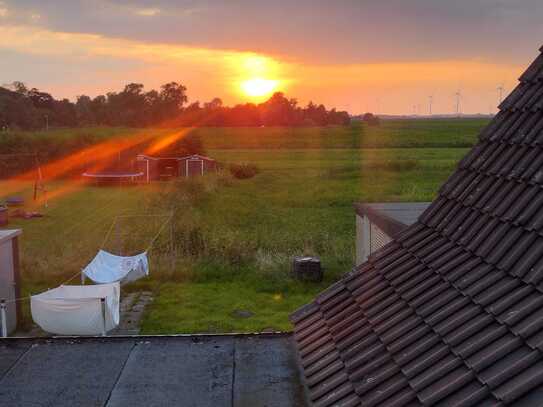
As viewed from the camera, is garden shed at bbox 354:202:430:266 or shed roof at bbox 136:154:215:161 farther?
shed roof at bbox 136:154:215:161

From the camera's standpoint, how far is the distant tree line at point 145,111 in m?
90.0

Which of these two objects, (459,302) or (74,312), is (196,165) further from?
(459,302)

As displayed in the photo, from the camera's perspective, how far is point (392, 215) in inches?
442

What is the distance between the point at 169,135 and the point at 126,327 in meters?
47.9

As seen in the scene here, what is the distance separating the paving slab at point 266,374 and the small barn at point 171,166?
157 ft

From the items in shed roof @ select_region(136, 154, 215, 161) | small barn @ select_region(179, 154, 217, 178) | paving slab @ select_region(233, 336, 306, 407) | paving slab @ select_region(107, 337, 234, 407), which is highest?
paving slab @ select_region(233, 336, 306, 407)

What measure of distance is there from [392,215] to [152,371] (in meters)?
6.83

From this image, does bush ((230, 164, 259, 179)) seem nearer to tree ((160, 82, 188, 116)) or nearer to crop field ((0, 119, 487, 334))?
crop field ((0, 119, 487, 334))

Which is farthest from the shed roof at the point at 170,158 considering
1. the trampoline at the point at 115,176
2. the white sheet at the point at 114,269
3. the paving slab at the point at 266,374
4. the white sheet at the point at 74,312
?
the paving slab at the point at 266,374

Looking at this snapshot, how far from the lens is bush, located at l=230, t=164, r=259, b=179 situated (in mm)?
52812

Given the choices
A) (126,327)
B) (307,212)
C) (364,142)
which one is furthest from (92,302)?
(364,142)

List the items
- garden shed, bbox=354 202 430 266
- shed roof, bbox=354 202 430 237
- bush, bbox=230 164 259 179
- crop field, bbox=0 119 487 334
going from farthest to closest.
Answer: bush, bbox=230 164 259 179, crop field, bbox=0 119 487 334, garden shed, bbox=354 202 430 266, shed roof, bbox=354 202 430 237

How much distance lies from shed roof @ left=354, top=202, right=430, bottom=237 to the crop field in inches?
134

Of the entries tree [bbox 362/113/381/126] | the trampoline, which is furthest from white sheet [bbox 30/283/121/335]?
tree [bbox 362/113/381/126]
